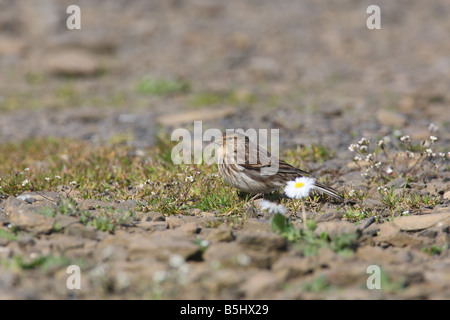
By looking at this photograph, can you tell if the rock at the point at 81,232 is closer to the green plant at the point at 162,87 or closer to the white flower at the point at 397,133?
the white flower at the point at 397,133

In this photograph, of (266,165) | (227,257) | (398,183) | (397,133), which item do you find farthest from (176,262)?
(397,133)

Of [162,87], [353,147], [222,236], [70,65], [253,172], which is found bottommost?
[222,236]

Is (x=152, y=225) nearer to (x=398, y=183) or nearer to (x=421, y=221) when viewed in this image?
(x=421, y=221)

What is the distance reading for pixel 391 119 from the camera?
445 inches

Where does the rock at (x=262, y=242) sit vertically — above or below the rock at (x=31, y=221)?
below

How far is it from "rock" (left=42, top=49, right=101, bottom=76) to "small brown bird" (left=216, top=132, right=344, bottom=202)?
35.7ft

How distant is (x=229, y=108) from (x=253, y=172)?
5.72 metres

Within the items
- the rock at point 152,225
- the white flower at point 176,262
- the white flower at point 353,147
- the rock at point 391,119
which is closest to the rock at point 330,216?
the white flower at point 353,147

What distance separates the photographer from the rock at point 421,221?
19.8 ft

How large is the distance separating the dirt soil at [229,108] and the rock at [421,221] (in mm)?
12

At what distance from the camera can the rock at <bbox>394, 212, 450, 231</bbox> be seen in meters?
6.03

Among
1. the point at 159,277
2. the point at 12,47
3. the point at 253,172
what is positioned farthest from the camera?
the point at 12,47
